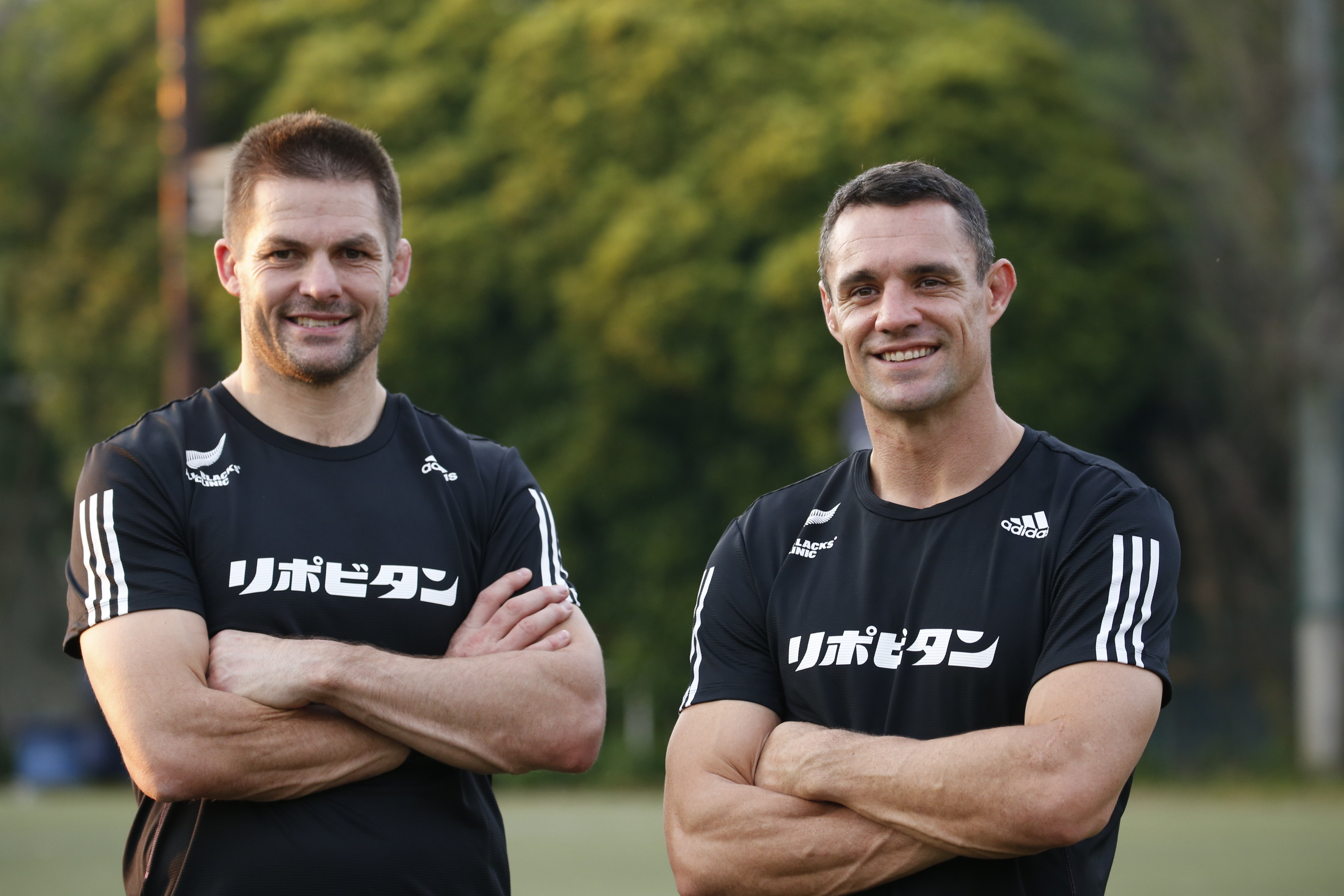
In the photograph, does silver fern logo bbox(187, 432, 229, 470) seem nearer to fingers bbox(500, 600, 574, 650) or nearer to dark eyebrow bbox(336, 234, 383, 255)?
dark eyebrow bbox(336, 234, 383, 255)

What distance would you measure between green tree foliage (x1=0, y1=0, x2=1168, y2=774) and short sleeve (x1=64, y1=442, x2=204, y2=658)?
12.8 metres

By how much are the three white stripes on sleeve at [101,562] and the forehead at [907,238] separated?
5.85ft

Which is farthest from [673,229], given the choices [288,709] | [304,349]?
[288,709]

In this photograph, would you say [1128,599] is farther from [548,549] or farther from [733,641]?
[548,549]

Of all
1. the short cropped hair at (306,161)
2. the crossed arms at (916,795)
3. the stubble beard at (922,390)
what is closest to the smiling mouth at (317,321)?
the short cropped hair at (306,161)

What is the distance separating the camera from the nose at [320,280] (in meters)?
3.78

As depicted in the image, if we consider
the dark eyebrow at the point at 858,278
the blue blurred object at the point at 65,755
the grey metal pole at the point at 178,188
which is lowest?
the blue blurred object at the point at 65,755

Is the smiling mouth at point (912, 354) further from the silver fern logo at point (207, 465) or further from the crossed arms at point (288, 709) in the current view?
the silver fern logo at point (207, 465)

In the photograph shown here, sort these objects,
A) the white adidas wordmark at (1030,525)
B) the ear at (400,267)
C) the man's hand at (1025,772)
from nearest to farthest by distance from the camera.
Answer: the man's hand at (1025,772) → the white adidas wordmark at (1030,525) → the ear at (400,267)

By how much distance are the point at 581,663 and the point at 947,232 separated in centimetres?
133

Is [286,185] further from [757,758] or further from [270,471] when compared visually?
[757,758]

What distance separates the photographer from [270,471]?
3793 millimetres

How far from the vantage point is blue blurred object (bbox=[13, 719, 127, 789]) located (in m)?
20.9

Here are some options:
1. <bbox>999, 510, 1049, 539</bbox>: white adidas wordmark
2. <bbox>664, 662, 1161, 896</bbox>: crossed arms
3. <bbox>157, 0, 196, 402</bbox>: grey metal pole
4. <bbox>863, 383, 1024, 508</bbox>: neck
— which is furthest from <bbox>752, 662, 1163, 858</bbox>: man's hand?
<bbox>157, 0, 196, 402</bbox>: grey metal pole
